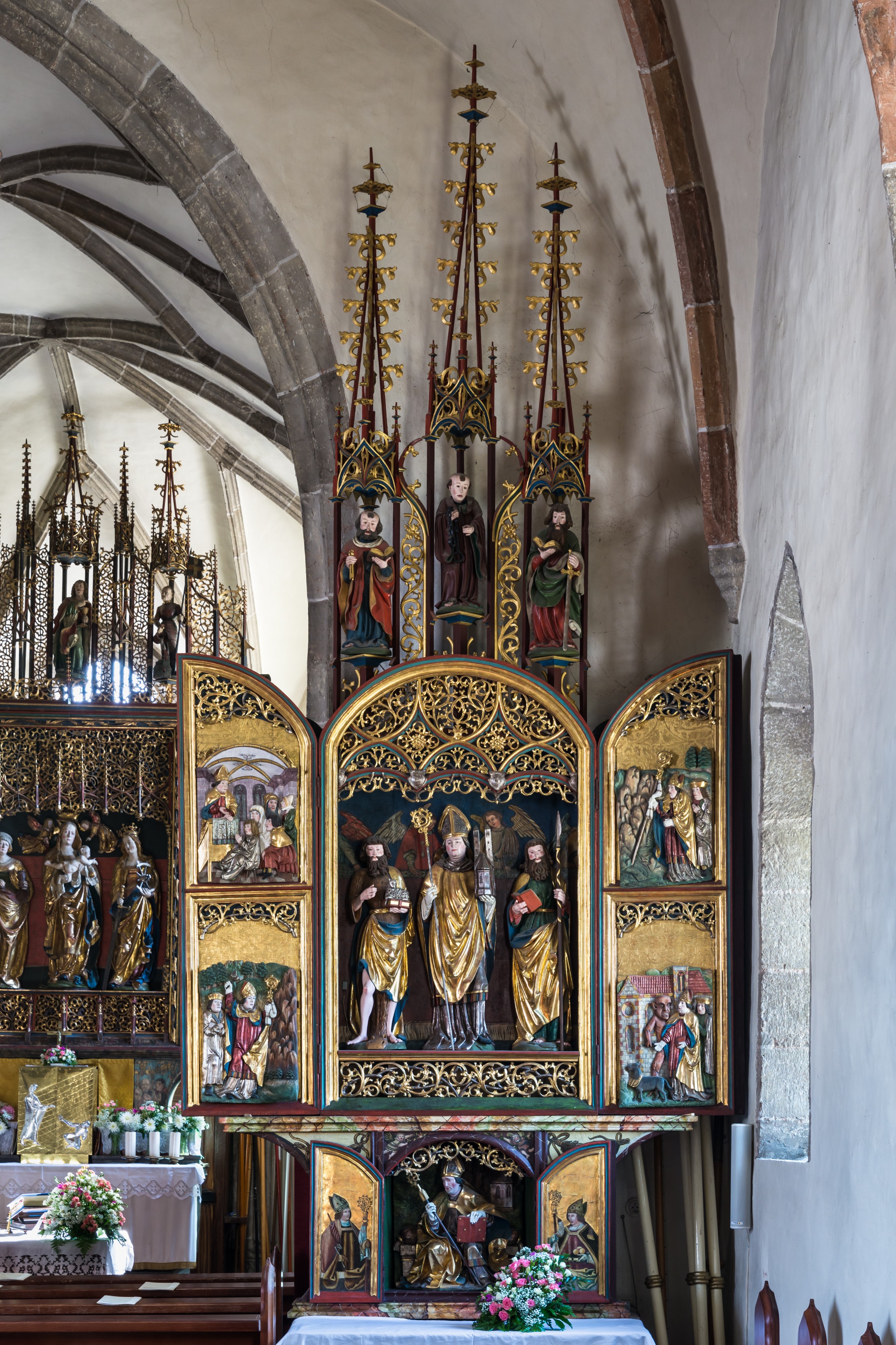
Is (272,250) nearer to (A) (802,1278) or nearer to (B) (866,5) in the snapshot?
(B) (866,5)

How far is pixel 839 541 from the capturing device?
6484 mm

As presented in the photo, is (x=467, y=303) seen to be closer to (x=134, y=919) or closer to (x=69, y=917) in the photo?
(x=134, y=919)

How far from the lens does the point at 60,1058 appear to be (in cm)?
1370

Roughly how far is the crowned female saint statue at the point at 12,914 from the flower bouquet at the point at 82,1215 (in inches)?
122

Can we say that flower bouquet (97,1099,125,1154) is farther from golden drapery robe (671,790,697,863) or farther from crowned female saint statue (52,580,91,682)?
golden drapery robe (671,790,697,863)

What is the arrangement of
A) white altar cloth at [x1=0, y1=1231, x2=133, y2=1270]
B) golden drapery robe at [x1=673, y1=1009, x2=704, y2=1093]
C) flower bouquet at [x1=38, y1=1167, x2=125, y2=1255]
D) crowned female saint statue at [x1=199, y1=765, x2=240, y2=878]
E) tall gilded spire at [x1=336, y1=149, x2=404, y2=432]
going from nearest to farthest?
golden drapery robe at [x1=673, y1=1009, x2=704, y2=1093] < crowned female saint statue at [x1=199, y1=765, x2=240, y2=878] < tall gilded spire at [x1=336, y1=149, x2=404, y2=432] < flower bouquet at [x1=38, y1=1167, x2=125, y2=1255] < white altar cloth at [x1=0, y1=1231, x2=133, y2=1270]

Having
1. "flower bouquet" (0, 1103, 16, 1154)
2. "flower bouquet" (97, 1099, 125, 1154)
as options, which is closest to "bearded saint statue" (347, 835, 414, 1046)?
"flower bouquet" (97, 1099, 125, 1154)

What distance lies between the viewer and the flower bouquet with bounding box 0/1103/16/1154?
1371cm

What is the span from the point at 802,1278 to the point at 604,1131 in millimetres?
1784

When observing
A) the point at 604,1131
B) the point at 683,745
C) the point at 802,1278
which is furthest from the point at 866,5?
the point at 604,1131

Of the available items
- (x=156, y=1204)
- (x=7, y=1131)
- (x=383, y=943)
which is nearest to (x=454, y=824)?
(x=383, y=943)

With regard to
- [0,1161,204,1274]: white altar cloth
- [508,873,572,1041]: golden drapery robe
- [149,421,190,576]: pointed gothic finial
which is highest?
[149,421,190,576]: pointed gothic finial

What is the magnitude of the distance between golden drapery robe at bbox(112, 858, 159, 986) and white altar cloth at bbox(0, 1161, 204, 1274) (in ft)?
5.46

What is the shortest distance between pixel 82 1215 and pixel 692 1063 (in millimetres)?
4917
